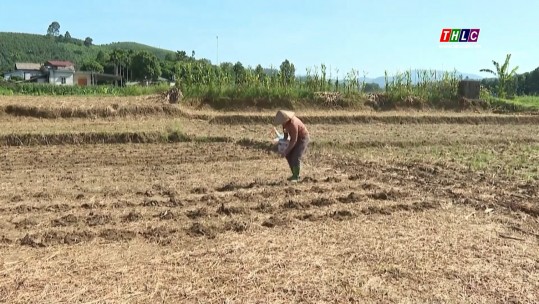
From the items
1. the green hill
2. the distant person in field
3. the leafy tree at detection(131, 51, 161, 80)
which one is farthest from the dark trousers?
the green hill

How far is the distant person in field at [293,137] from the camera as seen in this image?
8.02 metres

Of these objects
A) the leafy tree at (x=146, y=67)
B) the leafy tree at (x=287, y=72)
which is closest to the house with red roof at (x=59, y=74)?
the leafy tree at (x=146, y=67)

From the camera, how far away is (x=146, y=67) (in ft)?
233

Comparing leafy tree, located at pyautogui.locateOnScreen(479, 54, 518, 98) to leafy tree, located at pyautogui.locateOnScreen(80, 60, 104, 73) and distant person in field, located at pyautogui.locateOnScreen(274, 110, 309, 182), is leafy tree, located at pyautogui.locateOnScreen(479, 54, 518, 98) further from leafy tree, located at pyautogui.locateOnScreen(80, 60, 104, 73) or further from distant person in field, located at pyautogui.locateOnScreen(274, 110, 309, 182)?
leafy tree, located at pyautogui.locateOnScreen(80, 60, 104, 73)

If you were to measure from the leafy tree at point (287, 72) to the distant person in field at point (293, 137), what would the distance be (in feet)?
46.1

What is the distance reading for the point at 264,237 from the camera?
5621 millimetres

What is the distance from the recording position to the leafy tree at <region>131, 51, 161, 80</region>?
7100 centimetres

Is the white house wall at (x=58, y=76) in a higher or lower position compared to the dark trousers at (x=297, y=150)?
higher

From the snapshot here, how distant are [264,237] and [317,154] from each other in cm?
652

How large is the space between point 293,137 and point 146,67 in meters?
66.4

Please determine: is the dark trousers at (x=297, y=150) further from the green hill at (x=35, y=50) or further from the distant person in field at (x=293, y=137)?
the green hill at (x=35, y=50)

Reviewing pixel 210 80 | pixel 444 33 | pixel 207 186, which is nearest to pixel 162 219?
pixel 207 186

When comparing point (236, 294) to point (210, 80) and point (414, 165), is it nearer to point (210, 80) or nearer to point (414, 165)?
point (414, 165)

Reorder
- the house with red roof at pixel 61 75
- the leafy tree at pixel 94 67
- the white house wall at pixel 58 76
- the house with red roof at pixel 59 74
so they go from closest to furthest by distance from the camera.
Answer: the house with red roof at pixel 61 75
the house with red roof at pixel 59 74
the white house wall at pixel 58 76
the leafy tree at pixel 94 67
